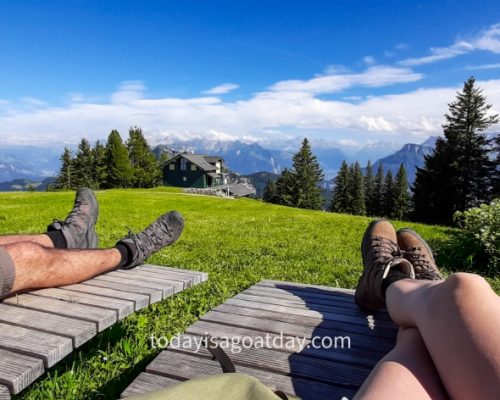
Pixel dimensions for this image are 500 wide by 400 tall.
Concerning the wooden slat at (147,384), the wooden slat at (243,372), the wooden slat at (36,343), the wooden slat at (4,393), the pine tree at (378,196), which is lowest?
the pine tree at (378,196)

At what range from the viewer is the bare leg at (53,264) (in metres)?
2.37

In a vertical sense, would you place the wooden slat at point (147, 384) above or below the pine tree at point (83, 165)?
below

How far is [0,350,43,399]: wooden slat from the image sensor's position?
5.29 feet

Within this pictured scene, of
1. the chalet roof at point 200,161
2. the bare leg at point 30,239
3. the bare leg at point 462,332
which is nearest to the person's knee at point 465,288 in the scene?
the bare leg at point 462,332

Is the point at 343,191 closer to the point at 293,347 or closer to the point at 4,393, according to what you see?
the point at 293,347

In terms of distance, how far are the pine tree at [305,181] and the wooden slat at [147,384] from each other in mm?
63571

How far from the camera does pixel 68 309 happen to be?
7.68 feet

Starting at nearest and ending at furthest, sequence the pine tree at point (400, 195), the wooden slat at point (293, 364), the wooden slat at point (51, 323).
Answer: the wooden slat at point (293, 364)
the wooden slat at point (51, 323)
the pine tree at point (400, 195)

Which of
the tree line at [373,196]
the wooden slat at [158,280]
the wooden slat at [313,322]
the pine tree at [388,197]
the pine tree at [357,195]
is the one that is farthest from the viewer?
the pine tree at [357,195]

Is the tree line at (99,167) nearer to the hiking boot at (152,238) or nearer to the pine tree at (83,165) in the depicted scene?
the pine tree at (83,165)

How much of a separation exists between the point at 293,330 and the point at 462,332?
3.70 ft

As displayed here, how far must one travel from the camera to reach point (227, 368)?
1.82 meters

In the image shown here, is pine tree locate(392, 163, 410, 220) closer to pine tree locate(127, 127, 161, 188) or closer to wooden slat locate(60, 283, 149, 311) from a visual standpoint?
pine tree locate(127, 127, 161, 188)

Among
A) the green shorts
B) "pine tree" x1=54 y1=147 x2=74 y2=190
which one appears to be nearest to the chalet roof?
"pine tree" x1=54 y1=147 x2=74 y2=190
